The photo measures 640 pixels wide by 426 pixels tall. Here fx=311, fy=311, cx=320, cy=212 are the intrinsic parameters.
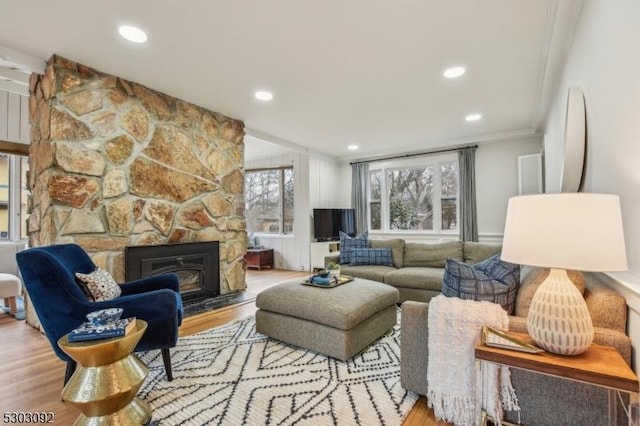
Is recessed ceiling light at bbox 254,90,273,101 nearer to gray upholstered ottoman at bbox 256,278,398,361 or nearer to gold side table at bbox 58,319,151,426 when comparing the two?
gray upholstered ottoman at bbox 256,278,398,361

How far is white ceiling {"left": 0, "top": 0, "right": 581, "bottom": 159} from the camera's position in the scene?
2.09 meters

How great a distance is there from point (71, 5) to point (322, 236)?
4885 millimetres

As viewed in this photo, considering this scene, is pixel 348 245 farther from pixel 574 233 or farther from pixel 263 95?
pixel 574 233

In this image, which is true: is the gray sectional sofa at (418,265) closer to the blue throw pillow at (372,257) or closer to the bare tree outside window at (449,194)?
the blue throw pillow at (372,257)

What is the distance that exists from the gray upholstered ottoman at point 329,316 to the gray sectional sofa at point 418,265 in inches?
32.5

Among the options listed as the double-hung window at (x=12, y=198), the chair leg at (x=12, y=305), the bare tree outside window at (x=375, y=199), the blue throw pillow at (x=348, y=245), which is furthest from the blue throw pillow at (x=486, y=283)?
the double-hung window at (x=12, y=198)

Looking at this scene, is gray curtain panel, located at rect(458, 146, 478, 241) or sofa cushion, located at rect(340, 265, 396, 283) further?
gray curtain panel, located at rect(458, 146, 478, 241)

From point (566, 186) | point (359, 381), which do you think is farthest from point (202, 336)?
point (566, 186)

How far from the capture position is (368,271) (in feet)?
12.9

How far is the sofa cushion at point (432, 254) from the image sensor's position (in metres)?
3.99

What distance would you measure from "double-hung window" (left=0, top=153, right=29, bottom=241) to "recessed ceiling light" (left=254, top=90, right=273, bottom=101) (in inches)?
176

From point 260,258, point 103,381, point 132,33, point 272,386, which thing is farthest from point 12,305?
point 260,258

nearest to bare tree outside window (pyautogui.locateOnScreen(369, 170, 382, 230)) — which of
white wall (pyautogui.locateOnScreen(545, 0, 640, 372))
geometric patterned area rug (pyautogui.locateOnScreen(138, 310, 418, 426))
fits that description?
geometric patterned area rug (pyautogui.locateOnScreen(138, 310, 418, 426))

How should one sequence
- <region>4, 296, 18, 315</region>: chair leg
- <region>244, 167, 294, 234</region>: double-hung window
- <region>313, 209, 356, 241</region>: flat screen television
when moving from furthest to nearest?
<region>244, 167, 294, 234</region>: double-hung window → <region>313, 209, 356, 241</region>: flat screen television → <region>4, 296, 18, 315</region>: chair leg
